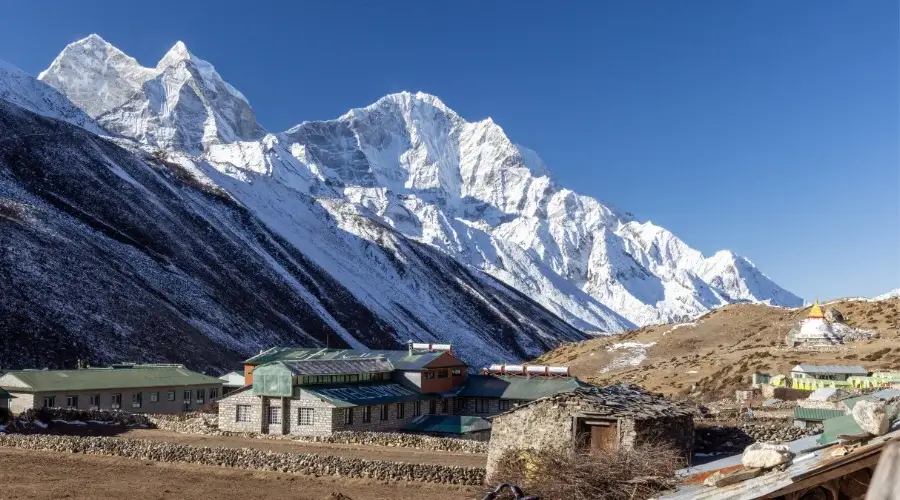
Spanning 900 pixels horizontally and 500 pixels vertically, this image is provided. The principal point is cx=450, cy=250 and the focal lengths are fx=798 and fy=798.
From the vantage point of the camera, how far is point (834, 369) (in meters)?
53.8

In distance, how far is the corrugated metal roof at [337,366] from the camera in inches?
1959

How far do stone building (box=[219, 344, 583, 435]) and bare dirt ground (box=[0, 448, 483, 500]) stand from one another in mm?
12707

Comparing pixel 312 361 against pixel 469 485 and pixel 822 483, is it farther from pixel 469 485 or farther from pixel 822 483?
pixel 822 483

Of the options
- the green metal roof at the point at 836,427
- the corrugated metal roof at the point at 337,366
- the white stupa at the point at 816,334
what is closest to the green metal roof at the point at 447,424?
the corrugated metal roof at the point at 337,366

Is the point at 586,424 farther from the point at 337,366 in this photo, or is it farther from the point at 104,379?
the point at 104,379

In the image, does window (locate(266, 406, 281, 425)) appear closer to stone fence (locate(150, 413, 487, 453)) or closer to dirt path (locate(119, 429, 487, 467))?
stone fence (locate(150, 413, 487, 453))

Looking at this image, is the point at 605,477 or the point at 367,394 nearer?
the point at 605,477

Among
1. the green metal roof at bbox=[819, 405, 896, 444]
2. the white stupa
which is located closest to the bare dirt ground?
the green metal roof at bbox=[819, 405, 896, 444]

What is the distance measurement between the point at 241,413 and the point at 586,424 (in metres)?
29.9

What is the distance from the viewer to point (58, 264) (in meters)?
105

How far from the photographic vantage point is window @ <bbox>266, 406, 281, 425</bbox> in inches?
1933

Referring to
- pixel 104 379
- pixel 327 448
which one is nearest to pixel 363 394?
pixel 327 448

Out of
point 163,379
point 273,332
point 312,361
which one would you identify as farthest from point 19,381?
point 273,332

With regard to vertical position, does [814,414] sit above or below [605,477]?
below
